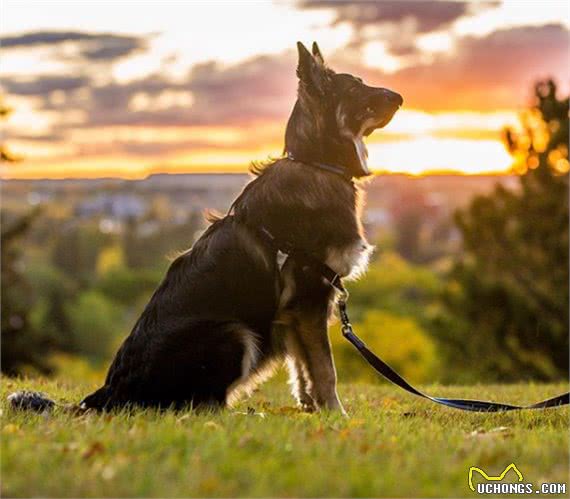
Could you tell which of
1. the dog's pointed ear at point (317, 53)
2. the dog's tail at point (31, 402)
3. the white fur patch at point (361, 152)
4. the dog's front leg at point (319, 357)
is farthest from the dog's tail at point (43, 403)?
the dog's pointed ear at point (317, 53)

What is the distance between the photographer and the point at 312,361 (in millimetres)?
7715

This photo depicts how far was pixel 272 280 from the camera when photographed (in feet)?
24.9

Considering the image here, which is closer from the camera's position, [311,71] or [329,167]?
[311,71]

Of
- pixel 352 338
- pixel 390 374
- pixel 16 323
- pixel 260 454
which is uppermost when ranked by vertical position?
pixel 352 338

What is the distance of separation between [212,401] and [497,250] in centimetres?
2530

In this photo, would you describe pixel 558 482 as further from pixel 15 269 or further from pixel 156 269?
pixel 156 269

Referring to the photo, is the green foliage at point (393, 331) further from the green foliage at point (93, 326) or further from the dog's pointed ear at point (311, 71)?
the dog's pointed ear at point (311, 71)

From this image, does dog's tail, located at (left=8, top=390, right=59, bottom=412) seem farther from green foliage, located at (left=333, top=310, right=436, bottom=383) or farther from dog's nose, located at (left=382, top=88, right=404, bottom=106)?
green foliage, located at (left=333, top=310, right=436, bottom=383)

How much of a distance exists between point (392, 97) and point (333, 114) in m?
0.57

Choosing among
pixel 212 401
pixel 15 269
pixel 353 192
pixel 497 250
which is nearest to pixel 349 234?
pixel 353 192

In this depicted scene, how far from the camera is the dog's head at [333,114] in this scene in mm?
7801

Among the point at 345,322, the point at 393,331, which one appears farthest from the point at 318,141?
the point at 393,331

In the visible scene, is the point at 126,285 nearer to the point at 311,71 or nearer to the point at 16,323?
the point at 16,323

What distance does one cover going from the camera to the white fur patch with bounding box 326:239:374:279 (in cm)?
773
